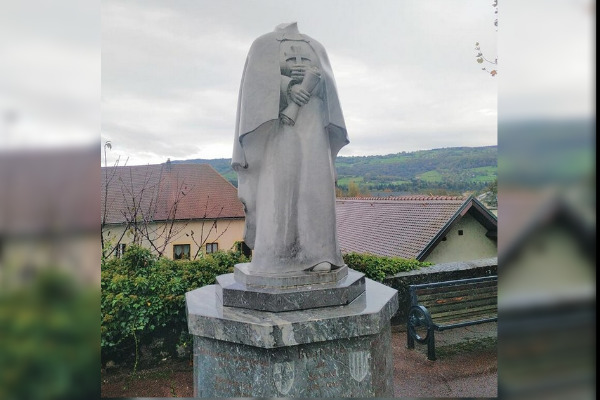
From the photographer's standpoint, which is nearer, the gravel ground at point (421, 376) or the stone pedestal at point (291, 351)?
the stone pedestal at point (291, 351)

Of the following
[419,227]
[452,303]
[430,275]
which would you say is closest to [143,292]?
[430,275]

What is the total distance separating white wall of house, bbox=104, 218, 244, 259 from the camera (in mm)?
7421

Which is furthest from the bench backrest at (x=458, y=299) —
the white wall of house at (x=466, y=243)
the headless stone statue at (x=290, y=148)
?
the white wall of house at (x=466, y=243)

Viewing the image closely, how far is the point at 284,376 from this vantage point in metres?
2.61

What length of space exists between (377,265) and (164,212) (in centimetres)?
425

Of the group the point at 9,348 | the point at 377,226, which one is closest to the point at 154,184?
the point at 377,226

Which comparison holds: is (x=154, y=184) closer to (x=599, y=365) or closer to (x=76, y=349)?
(x=76, y=349)

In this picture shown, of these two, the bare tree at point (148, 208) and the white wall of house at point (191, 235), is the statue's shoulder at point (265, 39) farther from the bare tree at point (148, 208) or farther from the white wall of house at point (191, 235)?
the bare tree at point (148, 208)

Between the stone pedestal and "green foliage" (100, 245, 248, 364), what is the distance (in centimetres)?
215

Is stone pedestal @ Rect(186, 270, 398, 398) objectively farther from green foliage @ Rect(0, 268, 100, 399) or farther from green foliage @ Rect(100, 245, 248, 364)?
green foliage @ Rect(100, 245, 248, 364)

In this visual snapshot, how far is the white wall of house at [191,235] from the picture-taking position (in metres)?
Result: 7.42

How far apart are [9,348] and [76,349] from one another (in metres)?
0.20

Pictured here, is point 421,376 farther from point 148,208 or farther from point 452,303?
point 148,208

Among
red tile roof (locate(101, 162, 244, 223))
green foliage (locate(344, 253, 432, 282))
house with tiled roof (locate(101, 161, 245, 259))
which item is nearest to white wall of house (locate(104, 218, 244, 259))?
house with tiled roof (locate(101, 161, 245, 259))
